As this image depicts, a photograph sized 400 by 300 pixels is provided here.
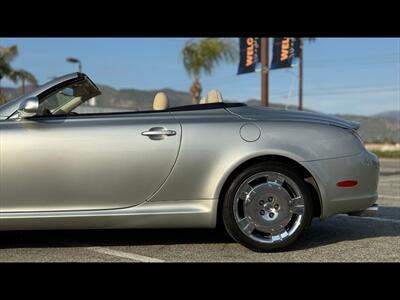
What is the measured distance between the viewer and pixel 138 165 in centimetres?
398

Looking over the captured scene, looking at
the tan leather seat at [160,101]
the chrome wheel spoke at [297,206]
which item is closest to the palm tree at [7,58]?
the tan leather seat at [160,101]

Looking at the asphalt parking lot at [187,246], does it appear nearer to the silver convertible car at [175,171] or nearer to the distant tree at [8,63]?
the silver convertible car at [175,171]

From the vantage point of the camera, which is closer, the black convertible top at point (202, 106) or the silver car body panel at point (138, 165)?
the silver car body panel at point (138, 165)

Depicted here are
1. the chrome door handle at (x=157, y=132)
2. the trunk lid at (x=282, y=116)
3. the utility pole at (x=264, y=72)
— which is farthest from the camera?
the utility pole at (x=264, y=72)

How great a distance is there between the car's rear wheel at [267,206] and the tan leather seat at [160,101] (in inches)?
37.9

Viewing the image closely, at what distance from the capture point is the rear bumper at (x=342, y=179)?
410 cm

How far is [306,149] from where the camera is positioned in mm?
4090

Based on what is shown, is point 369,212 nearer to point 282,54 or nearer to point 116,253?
point 116,253

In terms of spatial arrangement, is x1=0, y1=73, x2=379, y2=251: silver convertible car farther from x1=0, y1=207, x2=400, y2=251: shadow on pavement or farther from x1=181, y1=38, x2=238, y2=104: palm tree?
x1=181, y1=38, x2=238, y2=104: palm tree

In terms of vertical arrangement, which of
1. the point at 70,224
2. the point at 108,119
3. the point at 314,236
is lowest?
the point at 314,236
